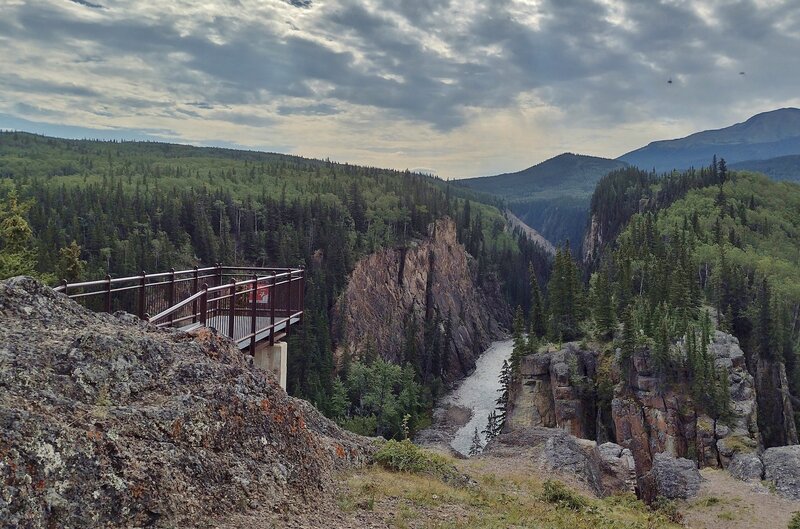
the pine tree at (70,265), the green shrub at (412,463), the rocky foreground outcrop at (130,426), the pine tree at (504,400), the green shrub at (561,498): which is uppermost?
the rocky foreground outcrop at (130,426)

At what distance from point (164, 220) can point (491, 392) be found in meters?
61.0

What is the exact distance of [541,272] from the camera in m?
192

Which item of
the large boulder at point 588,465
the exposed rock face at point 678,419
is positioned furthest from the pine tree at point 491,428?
the large boulder at point 588,465

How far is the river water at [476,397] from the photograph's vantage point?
2953 inches

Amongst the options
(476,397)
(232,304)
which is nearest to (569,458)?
(232,304)

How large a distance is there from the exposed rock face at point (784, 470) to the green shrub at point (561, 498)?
18711 millimetres

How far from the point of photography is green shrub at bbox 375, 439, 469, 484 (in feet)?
48.2

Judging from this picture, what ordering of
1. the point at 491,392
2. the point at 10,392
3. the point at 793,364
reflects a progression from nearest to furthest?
the point at 10,392, the point at 793,364, the point at 491,392

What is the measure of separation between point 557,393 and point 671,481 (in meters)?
29.2

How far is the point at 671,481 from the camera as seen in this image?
29.2m

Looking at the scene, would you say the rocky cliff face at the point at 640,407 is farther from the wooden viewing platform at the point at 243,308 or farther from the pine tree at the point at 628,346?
the wooden viewing platform at the point at 243,308

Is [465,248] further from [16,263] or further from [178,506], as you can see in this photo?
[178,506]

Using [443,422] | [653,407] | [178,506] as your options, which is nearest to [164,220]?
[443,422]

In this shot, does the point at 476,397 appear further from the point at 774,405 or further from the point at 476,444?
the point at 774,405
